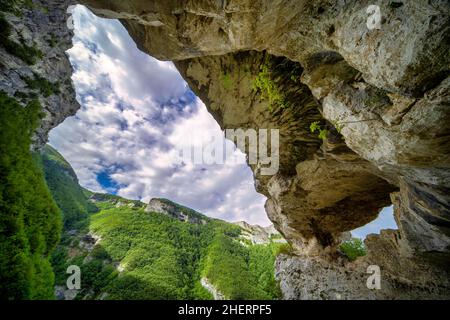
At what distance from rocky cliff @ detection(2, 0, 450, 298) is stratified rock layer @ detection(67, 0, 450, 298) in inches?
1.1

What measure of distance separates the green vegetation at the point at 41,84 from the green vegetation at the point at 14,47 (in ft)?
4.09

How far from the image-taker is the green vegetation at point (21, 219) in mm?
6984

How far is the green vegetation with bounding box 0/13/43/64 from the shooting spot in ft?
40.5

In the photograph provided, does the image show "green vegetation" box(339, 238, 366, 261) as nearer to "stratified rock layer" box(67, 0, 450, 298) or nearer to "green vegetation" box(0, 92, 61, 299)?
"stratified rock layer" box(67, 0, 450, 298)

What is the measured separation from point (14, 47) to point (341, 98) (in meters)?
19.6

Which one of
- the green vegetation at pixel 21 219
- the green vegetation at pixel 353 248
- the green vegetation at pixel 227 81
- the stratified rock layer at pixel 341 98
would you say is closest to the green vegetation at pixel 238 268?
the green vegetation at pixel 353 248

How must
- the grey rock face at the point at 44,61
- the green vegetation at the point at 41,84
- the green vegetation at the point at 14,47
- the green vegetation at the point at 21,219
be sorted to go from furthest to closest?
the green vegetation at the point at 41,84 < the grey rock face at the point at 44,61 < the green vegetation at the point at 14,47 < the green vegetation at the point at 21,219

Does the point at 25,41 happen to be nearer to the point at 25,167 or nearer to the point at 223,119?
the point at 25,167

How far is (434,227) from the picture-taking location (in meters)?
5.89

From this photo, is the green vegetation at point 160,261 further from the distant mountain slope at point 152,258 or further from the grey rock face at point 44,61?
the grey rock face at point 44,61

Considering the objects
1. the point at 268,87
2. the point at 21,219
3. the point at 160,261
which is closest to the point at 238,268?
the point at 160,261

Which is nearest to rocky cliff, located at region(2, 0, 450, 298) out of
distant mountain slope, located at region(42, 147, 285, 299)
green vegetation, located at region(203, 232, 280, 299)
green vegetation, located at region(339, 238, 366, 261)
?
green vegetation, located at region(339, 238, 366, 261)
